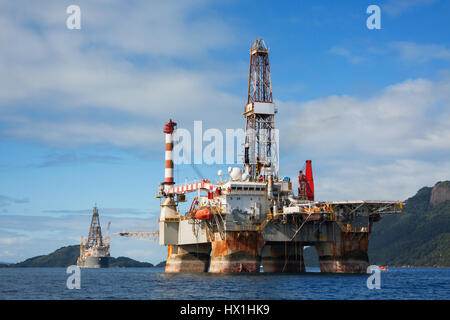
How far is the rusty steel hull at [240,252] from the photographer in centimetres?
7006

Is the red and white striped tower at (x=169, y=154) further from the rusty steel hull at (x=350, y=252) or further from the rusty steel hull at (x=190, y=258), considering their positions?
the rusty steel hull at (x=350, y=252)

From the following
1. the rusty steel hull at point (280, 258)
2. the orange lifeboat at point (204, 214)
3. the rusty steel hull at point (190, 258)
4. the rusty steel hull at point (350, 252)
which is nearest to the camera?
the orange lifeboat at point (204, 214)

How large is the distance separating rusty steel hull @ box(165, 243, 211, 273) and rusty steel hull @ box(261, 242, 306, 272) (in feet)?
44.6

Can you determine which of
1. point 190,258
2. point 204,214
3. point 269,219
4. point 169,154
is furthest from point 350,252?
point 169,154

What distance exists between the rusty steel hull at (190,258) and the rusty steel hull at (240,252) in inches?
854

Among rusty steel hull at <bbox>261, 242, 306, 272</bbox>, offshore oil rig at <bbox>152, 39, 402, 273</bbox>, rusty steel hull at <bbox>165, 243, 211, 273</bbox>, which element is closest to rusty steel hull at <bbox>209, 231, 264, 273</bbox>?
offshore oil rig at <bbox>152, 39, 402, 273</bbox>

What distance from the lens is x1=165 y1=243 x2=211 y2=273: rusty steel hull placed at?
304ft

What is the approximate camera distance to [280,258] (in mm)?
83062

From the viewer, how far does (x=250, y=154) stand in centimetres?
8194

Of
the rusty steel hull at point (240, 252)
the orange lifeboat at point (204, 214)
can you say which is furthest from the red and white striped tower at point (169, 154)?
the rusty steel hull at point (240, 252)
